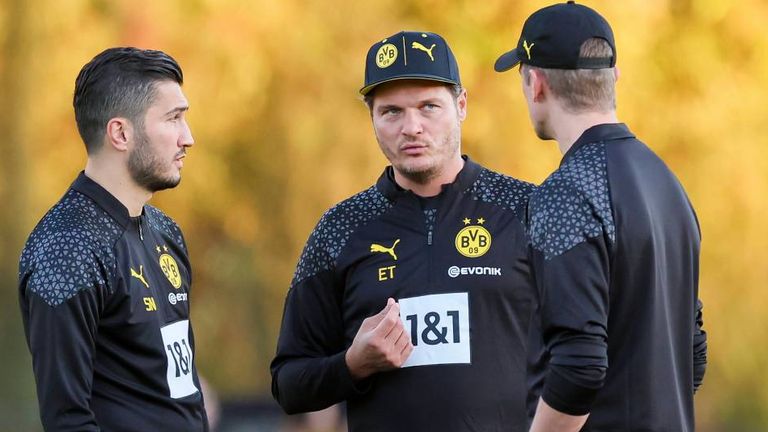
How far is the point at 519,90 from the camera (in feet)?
20.7

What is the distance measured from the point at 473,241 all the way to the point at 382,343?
0.46 m

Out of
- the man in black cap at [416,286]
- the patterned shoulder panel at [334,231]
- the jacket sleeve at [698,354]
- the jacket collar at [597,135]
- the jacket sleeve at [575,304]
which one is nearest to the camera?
the jacket sleeve at [575,304]

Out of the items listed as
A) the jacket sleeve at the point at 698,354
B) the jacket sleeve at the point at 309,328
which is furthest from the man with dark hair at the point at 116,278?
the jacket sleeve at the point at 698,354

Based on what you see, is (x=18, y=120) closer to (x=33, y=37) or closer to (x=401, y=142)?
(x=33, y=37)

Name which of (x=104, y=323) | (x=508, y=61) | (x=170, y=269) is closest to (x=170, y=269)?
(x=170, y=269)

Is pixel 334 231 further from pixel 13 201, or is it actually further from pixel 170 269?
pixel 13 201

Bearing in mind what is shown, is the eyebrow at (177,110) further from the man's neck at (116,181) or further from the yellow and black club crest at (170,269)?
the yellow and black club crest at (170,269)

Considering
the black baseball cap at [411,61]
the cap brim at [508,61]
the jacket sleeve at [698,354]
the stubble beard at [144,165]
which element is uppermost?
the black baseball cap at [411,61]

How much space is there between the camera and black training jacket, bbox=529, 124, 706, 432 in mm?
2557

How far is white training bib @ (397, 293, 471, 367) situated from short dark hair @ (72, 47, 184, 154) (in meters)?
0.96

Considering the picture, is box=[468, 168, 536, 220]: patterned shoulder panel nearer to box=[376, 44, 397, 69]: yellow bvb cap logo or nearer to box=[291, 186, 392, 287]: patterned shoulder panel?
box=[291, 186, 392, 287]: patterned shoulder panel

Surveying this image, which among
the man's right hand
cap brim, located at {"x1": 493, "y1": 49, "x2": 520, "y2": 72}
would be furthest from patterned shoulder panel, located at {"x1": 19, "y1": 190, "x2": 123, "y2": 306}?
cap brim, located at {"x1": 493, "y1": 49, "x2": 520, "y2": 72}

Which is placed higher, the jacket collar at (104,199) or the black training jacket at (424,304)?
the jacket collar at (104,199)

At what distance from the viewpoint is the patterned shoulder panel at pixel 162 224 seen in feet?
11.9
